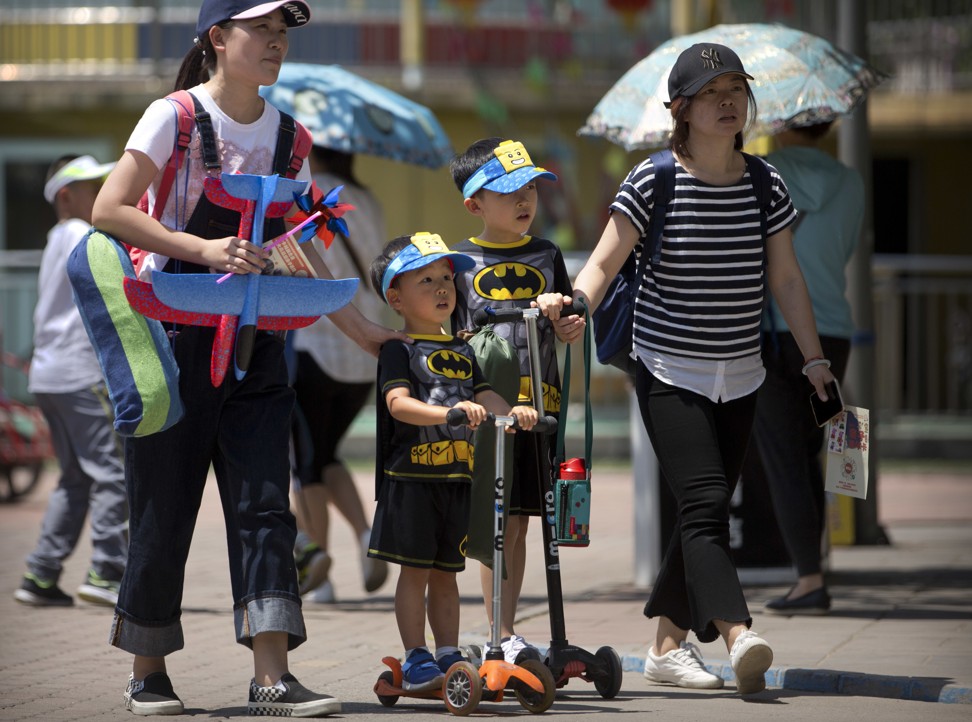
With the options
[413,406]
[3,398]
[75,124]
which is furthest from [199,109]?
[75,124]

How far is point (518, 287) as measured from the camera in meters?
5.53

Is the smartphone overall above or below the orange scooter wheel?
above

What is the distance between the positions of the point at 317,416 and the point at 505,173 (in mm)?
2648

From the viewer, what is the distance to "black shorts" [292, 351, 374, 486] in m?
7.85

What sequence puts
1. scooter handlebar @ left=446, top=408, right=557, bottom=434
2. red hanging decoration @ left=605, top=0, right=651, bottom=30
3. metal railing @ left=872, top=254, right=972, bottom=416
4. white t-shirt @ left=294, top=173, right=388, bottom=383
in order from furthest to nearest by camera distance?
red hanging decoration @ left=605, top=0, right=651, bottom=30, metal railing @ left=872, top=254, right=972, bottom=416, white t-shirt @ left=294, top=173, right=388, bottom=383, scooter handlebar @ left=446, top=408, right=557, bottom=434

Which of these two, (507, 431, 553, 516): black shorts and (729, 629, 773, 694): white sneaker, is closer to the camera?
(729, 629, 773, 694): white sneaker

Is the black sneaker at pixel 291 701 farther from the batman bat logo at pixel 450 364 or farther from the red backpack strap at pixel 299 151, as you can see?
the red backpack strap at pixel 299 151

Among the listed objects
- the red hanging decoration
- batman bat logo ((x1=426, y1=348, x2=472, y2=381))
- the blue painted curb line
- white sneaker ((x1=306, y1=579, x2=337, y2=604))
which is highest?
the red hanging decoration

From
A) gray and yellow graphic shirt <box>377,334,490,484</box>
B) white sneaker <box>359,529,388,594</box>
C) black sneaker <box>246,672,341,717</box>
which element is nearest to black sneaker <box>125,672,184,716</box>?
black sneaker <box>246,672,341,717</box>

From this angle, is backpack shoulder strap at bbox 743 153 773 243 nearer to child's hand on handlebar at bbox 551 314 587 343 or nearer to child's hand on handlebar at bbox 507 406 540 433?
child's hand on handlebar at bbox 551 314 587 343

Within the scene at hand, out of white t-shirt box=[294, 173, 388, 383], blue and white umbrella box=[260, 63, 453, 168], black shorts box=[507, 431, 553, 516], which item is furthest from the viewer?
blue and white umbrella box=[260, 63, 453, 168]

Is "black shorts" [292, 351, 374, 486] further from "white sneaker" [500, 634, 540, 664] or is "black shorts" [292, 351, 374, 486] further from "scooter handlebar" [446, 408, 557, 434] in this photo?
"scooter handlebar" [446, 408, 557, 434]

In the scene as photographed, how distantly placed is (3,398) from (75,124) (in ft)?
22.6

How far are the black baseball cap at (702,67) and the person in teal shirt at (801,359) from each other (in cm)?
174
